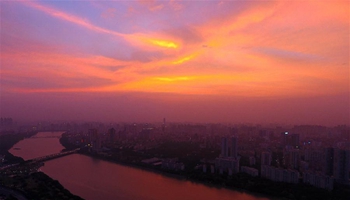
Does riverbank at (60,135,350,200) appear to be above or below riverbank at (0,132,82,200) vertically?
below

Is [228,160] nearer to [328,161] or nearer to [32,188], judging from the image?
[328,161]

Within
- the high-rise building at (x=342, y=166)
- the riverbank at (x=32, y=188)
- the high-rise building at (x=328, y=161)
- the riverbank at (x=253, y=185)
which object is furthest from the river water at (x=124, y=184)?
the high-rise building at (x=328, y=161)

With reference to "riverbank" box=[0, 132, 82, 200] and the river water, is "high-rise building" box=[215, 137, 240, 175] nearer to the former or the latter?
the river water

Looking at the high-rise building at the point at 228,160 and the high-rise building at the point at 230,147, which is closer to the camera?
the high-rise building at the point at 228,160

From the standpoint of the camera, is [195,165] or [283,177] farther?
[195,165]

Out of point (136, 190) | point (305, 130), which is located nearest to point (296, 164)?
point (136, 190)

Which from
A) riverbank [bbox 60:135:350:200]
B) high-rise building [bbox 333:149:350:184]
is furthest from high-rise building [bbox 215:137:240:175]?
high-rise building [bbox 333:149:350:184]

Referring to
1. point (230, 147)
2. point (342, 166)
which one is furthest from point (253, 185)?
point (230, 147)

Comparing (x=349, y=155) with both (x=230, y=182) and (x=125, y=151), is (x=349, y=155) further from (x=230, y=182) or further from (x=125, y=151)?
(x=125, y=151)

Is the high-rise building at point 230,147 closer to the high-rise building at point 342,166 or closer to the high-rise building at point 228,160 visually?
the high-rise building at point 228,160
